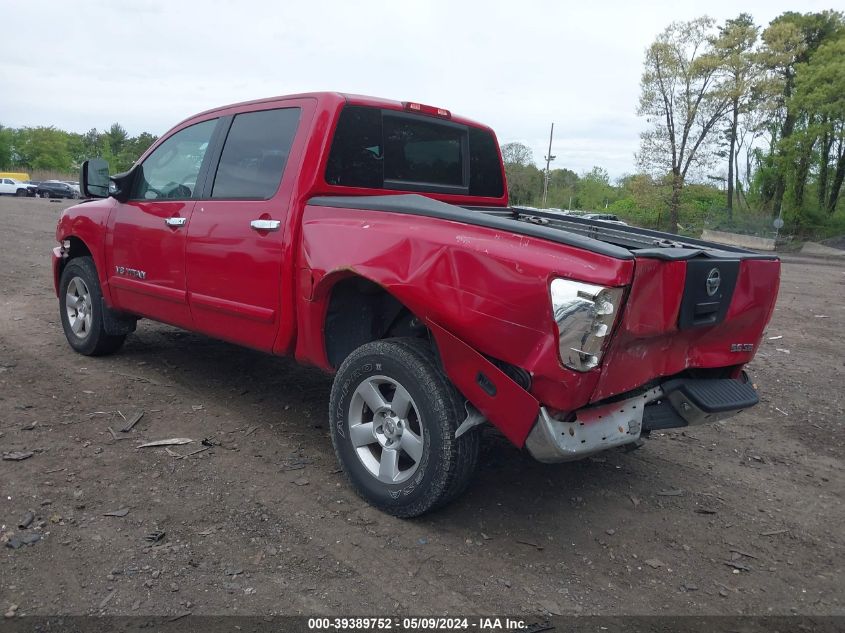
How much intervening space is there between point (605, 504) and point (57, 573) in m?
2.61

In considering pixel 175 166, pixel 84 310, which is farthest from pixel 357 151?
pixel 84 310

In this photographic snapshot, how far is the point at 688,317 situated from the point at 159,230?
3.52 meters

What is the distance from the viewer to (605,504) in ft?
12.4

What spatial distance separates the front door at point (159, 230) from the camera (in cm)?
474

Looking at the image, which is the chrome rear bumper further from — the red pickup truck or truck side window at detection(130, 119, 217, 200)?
truck side window at detection(130, 119, 217, 200)

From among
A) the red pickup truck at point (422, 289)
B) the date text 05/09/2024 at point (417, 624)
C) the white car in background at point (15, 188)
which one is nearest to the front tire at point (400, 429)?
the red pickup truck at point (422, 289)

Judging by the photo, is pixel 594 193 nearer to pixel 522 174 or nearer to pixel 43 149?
pixel 522 174

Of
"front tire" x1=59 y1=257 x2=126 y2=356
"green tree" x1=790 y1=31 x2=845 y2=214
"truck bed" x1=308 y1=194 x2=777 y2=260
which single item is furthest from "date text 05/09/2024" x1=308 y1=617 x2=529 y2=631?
"green tree" x1=790 y1=31 x2=845 y2=214

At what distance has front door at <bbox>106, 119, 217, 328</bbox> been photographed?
4.74 m

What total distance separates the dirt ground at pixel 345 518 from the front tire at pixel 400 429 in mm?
186

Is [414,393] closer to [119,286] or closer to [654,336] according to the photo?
[654,336]

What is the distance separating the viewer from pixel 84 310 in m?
5.89

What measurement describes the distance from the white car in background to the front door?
2203 inches

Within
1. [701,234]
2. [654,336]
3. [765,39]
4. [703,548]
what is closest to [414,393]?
[654,336]
